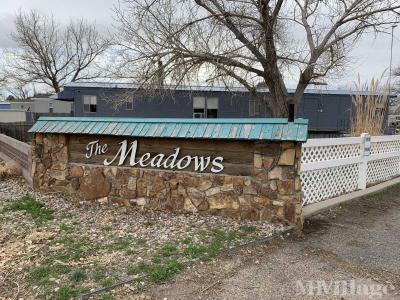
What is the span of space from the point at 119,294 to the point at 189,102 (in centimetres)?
2039

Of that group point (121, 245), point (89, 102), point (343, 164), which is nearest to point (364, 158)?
point (343, 164)

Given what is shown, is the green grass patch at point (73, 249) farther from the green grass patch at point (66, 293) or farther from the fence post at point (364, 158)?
the fence post at point (364, 158)

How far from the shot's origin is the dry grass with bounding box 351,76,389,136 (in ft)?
31.9

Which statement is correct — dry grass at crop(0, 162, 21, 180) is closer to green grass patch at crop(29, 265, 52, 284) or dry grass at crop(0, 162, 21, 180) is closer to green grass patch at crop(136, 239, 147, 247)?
green grass patch at crop(136, 239, 147, 247)

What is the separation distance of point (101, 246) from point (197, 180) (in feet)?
5.49

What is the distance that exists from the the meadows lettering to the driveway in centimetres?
146

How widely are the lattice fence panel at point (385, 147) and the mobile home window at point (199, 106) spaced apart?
14.8 meters

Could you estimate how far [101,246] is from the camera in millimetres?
4355

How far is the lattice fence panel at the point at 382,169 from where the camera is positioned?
8461 mm

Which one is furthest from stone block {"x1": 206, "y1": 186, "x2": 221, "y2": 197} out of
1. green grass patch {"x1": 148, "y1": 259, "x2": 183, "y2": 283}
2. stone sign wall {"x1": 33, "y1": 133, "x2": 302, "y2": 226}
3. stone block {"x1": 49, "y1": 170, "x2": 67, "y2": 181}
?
stone block {"x1": 49, "y1": 170, "x2": 67, "y2": 181}

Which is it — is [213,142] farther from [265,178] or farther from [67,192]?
[67,192]

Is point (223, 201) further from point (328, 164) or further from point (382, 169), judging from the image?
point (382, 169)

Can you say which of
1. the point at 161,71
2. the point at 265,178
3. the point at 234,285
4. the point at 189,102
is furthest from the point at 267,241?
the point at 189,102

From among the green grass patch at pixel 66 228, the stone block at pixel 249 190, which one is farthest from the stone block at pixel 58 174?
the stone block at pixel 249 190
